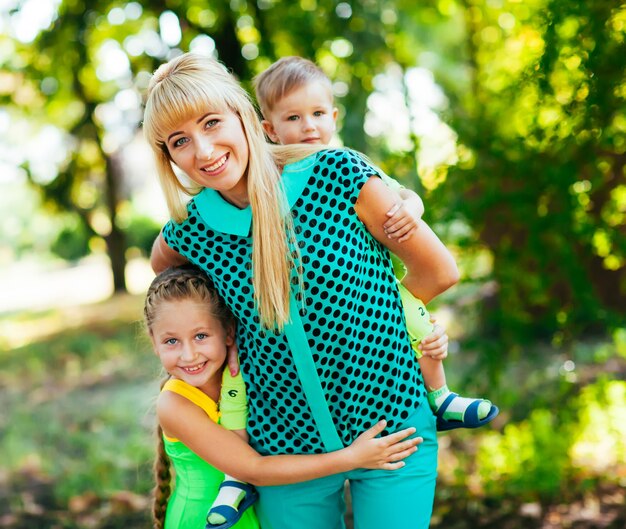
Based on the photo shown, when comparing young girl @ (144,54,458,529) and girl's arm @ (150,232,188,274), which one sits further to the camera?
girl's arm @ (150,232,188,274)

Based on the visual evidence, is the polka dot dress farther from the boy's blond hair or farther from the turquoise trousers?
the boy's blond hair

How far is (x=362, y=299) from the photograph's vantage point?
167 cm

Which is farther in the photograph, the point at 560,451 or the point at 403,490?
the point at 560,451

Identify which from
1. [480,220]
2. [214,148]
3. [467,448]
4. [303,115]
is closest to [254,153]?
[214,148]

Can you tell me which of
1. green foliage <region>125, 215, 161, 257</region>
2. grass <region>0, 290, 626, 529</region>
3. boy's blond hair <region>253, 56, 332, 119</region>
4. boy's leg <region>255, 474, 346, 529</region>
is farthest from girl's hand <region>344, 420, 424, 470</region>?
green foliage <region>125, 215, 161, 257</region>

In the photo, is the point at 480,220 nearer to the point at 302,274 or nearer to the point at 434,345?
the point at 434,345

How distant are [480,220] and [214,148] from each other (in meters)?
2.22

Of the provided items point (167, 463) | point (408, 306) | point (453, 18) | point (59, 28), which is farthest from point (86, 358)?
point (408, 306)

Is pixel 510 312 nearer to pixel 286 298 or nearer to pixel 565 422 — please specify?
pixel 565 422

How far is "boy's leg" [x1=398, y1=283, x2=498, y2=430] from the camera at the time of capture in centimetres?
182

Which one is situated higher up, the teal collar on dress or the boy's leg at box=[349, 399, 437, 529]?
the teal collar on dress

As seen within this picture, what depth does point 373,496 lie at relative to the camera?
1.76 metres

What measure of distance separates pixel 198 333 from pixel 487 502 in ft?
8.10

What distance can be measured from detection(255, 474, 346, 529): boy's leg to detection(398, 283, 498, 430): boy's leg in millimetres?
314
